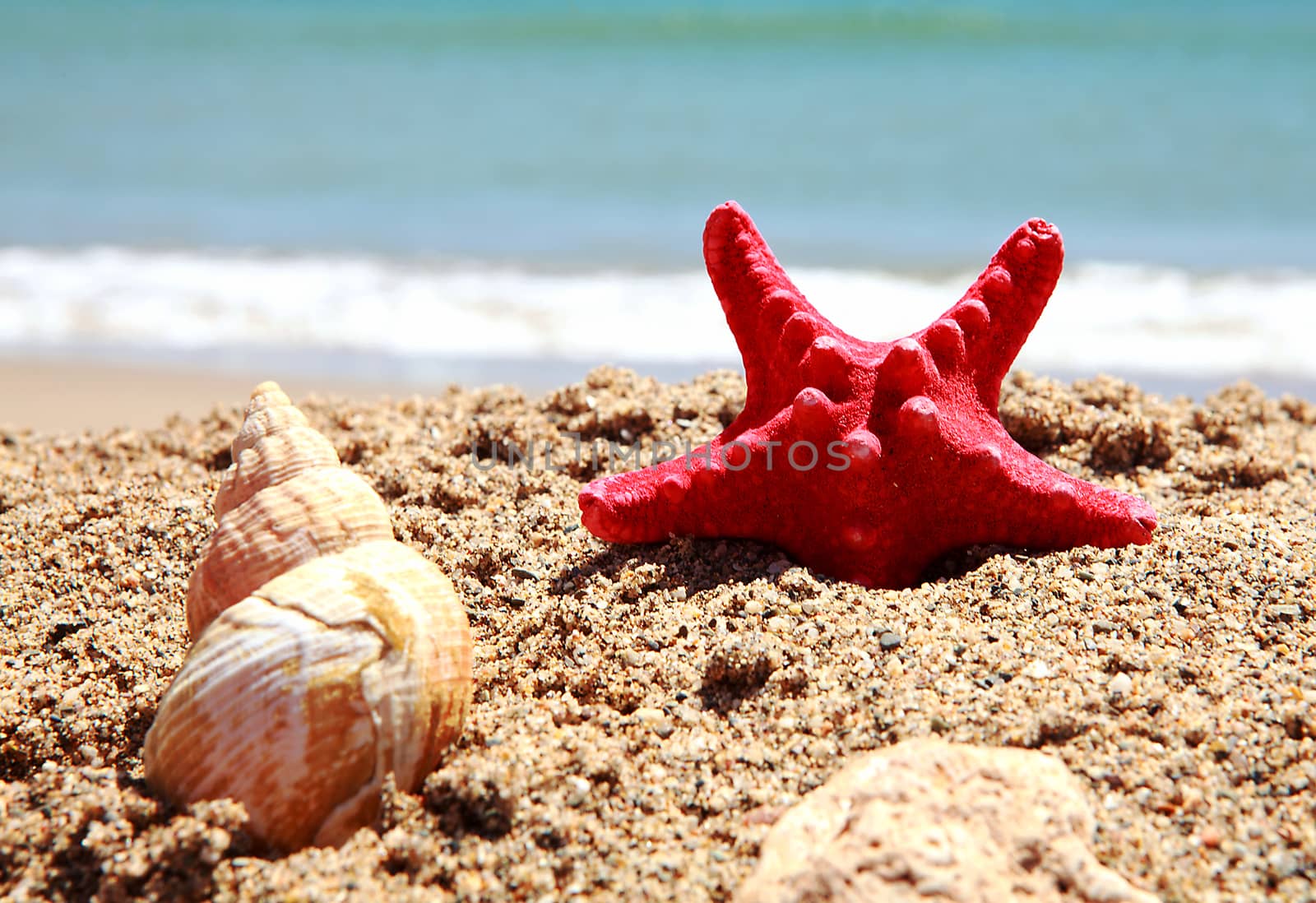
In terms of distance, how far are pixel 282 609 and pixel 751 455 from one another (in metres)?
1.37

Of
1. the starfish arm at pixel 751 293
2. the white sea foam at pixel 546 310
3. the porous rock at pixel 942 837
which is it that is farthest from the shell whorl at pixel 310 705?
the white sea foam at pixel 546 310

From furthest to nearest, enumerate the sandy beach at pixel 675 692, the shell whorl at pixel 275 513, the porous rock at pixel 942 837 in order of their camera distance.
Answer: the shell whorl at pixel 275 513, the sandy beach at pixel 675 692, the porous rock at pixel 942 837

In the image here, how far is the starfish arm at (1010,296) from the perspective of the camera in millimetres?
3232

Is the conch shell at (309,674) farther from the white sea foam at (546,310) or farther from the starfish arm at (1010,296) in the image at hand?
the white sea foam at (546,310)

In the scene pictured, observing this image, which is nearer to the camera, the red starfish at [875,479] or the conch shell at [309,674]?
the conch shell at [309,674]

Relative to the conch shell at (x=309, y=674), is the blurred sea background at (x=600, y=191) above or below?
above

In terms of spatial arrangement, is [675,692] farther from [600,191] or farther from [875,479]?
[600,191]

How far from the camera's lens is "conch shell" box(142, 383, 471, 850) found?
6.75 ft

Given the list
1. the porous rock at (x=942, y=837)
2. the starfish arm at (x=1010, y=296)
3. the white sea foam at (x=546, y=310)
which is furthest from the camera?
the white sea foam at (x=546, y=310)

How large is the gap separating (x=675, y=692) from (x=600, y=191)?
11431 millimetres

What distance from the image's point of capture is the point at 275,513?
2.34m

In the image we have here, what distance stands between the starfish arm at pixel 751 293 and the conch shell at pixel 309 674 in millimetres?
1385

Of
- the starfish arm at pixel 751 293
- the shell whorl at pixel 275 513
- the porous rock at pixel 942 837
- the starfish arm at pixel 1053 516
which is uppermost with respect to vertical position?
the starfish arm at pixel 751 293

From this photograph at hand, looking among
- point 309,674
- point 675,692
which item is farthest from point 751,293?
point 309,674
